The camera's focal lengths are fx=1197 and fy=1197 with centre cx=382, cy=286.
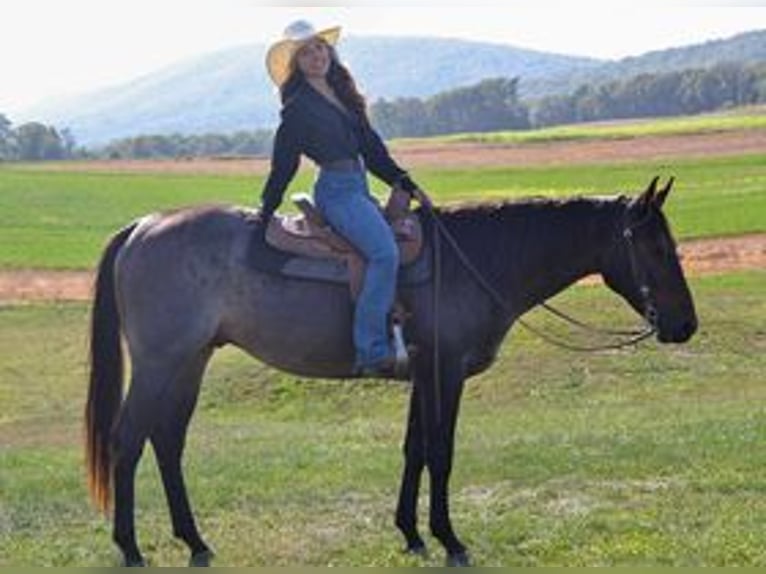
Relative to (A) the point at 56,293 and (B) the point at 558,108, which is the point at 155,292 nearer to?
(A) the point at 56,293

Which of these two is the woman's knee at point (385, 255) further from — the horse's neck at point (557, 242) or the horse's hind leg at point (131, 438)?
the horse's hind leg at point (131, 438)

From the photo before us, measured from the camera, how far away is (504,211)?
813 cm

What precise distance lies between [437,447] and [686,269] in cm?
2295

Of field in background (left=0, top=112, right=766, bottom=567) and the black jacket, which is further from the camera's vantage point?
field in background (left=0, top=112, right=766, bottom=567)

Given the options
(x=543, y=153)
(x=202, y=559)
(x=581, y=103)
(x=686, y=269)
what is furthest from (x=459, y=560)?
(x=581, y=103)

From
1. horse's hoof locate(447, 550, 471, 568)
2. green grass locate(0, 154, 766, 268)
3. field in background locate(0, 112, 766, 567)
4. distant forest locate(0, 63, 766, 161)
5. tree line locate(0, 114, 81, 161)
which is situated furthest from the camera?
distant forest locate(0, 63, 766, 161)

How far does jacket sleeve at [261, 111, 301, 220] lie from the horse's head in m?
2.21

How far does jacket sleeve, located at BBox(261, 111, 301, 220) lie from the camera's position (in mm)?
7609

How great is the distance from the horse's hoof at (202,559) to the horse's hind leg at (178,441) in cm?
8

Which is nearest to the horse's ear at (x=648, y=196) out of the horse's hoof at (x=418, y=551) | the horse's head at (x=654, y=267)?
the horse's head at (x=654, y=267)

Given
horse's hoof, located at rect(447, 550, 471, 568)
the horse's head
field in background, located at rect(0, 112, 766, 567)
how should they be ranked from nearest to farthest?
horse's hoof, located at rect(447, 550, 471, 568) < the horse's head < field in background, located at rect(0, 112, 766, 567)

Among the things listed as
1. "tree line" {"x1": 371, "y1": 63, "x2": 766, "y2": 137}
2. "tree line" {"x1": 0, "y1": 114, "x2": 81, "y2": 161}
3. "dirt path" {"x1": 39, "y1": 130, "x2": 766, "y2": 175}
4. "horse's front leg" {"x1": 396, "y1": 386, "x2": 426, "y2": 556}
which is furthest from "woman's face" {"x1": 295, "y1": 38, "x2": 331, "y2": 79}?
"tree line" {"x1": 0, "y1": 114, "x2": 81, "y2": 161}

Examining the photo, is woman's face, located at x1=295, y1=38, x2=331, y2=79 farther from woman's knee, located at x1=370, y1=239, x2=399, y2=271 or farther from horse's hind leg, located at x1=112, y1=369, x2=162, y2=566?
horse's hind leg, located at x1=112, y1=369, x2=162, y2=566

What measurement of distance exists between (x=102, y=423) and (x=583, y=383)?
11209 mm
